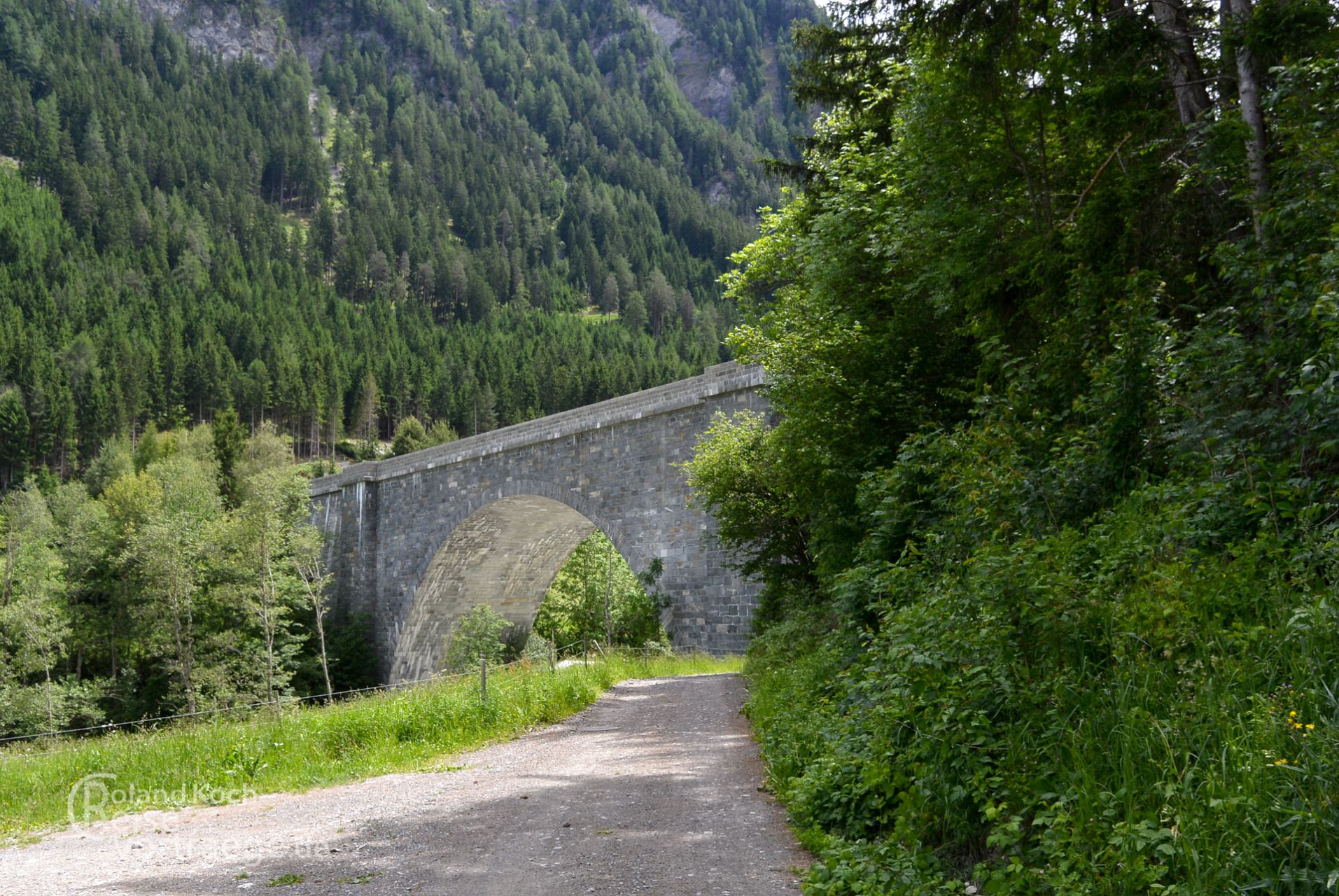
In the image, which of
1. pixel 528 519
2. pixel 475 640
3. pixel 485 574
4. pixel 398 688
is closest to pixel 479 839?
pixel 398 688

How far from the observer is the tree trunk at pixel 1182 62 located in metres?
6.85

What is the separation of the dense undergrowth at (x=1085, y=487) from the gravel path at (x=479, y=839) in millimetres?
517

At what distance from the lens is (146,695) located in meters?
36.8

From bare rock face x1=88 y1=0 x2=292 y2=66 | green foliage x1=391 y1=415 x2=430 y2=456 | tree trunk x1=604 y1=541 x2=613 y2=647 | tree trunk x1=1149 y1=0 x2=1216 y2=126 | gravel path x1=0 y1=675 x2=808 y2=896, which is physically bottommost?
gravel path x1=0 y1=675 x2=808 y2=896

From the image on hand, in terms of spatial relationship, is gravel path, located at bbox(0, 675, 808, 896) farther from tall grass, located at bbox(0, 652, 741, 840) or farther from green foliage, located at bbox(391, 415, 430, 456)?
green foliage, located at bbox(391, 415, 430, 456)

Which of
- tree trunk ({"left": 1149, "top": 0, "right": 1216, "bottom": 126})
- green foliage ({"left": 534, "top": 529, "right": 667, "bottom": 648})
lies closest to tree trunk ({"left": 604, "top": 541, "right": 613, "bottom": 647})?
green foliage ({"left": 534, "top": 529, "right": 667, "bottom": 648})

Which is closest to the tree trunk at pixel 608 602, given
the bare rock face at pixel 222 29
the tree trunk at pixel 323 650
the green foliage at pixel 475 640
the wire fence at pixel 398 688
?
the green foliage at pixel 475 640

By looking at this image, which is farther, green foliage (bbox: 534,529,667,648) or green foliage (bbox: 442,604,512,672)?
green foliage (bbox: 534,529,667,648)

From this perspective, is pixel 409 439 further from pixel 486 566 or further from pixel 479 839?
pixel 479 839

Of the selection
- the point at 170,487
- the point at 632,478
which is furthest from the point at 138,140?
the point at 632,478

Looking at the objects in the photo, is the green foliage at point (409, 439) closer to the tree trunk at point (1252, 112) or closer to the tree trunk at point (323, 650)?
the tree trunk at point (323, 650)

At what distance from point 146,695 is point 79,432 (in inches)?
1859

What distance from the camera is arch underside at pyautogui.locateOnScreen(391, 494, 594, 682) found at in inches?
1253

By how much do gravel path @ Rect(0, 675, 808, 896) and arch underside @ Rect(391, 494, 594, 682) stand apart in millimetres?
22630
